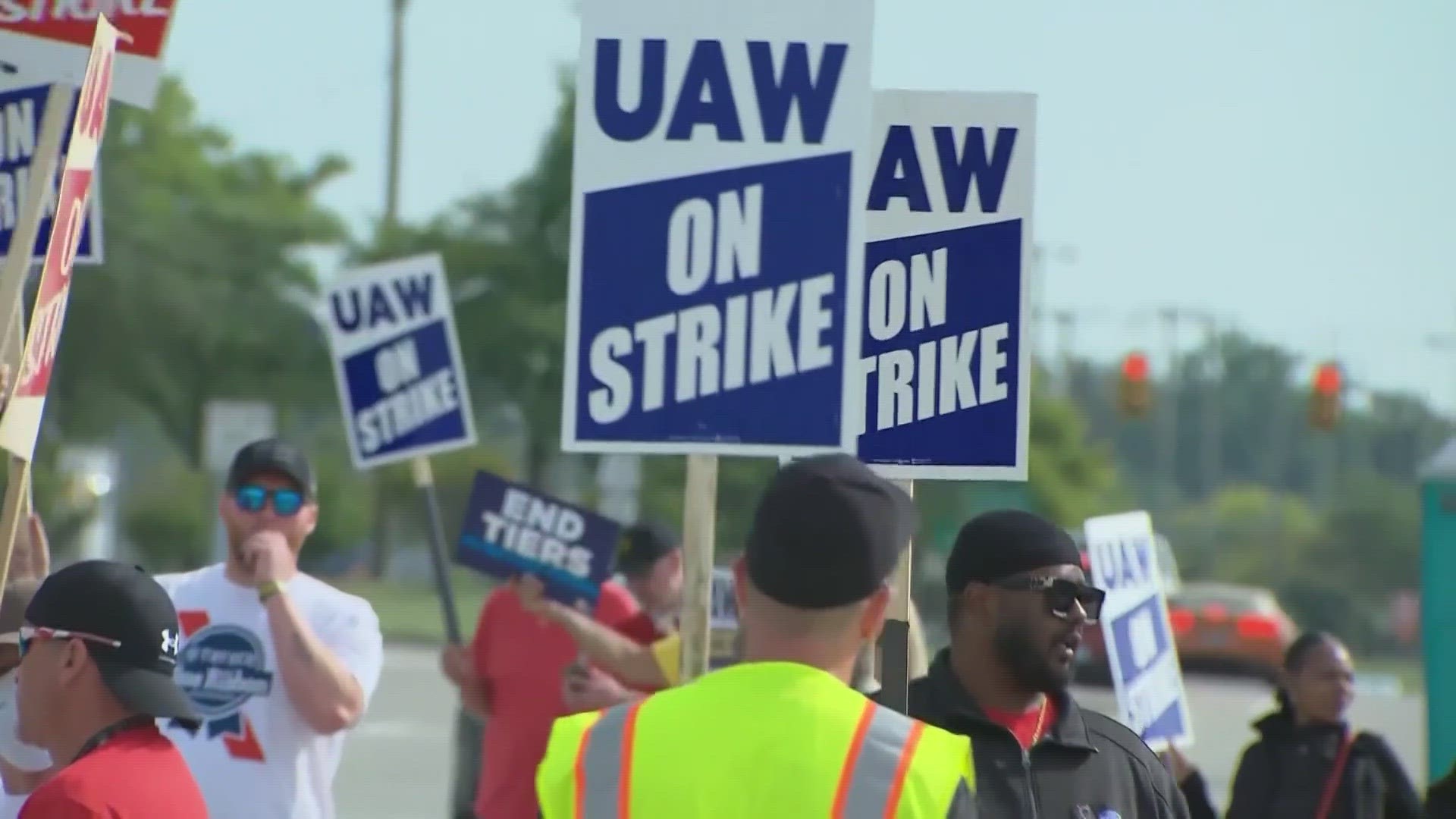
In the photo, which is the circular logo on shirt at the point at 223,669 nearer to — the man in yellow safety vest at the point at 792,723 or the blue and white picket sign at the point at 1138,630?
the blue and white picket sign at the point at 1138,630

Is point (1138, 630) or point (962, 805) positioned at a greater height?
point (962, 805)

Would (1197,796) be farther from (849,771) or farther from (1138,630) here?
(849,771)

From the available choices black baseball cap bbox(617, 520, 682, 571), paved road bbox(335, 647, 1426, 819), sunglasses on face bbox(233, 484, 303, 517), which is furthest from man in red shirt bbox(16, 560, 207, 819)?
paved road bbox(335, 647, 1426, 819)

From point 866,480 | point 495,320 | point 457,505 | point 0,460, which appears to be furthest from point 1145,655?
point 457,505

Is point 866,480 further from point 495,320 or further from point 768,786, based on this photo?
point 495,320

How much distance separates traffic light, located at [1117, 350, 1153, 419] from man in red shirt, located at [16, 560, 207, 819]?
32.5 meters

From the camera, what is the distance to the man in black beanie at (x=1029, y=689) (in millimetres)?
4559

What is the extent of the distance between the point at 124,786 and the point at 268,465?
2.66m

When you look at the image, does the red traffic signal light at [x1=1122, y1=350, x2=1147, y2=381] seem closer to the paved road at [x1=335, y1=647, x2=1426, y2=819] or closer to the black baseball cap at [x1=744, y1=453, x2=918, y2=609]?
the paved road at [x1=335, y1=647, x2=1426, y2=819]

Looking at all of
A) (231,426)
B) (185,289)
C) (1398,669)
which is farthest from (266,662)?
(1398,669)

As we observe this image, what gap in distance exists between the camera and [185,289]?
49188 mm

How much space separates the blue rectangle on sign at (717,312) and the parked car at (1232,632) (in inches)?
1113

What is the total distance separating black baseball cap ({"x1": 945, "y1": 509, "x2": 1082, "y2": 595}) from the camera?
4.82 metres

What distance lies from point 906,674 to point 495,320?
3096 centimetres
